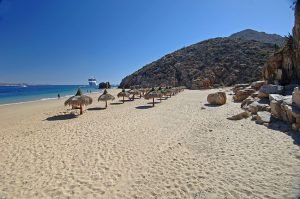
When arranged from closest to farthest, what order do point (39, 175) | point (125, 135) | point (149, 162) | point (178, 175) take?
1. point (178, 175)
2. point (39, 175)
3. point (149, 162)
4. point (125, 135)

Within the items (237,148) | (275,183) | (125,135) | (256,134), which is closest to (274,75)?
(256,134)

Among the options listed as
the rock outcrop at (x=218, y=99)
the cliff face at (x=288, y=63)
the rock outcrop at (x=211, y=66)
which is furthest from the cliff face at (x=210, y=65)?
the cliff face at (x=288, y=63)

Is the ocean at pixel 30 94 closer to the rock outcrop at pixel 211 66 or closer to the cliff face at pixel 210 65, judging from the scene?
the rock outcrop at pixel 211 66

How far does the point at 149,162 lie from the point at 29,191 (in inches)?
127

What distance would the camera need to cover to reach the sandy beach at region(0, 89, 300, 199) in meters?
4.99

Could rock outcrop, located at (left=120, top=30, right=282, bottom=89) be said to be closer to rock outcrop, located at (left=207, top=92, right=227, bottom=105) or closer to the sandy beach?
rock outcrop, located at (left=207, top=92, right=227, bottom=105)

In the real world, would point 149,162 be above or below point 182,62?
below

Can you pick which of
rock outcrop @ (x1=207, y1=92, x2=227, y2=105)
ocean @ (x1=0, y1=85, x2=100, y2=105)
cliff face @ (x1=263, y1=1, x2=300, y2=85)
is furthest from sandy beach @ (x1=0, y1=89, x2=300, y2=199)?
ocean @ (x1=0, y1=85, x2=100, y2=105)

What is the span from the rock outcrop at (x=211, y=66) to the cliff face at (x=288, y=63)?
28857mm

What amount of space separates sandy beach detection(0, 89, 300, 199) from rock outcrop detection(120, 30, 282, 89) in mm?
38639

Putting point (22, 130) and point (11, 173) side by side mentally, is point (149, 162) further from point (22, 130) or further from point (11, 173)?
point (22, 130)

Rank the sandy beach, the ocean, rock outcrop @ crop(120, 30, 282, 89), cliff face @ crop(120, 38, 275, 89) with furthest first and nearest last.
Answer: cliff face @ crop(120, 38, 275, 89), rock outcrop @ crop(120, 30, 282, 89), the ocean, the sandy beach

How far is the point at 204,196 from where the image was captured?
4625mm

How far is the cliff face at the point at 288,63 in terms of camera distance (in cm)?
1414
